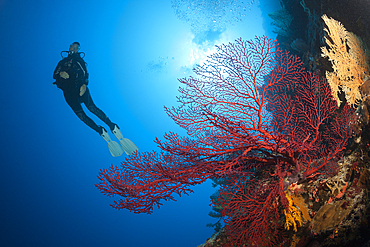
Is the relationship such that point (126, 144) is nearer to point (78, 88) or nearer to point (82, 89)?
point (82, 89)

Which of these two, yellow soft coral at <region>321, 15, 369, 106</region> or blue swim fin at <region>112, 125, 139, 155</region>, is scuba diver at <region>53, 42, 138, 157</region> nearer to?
blue swim fin at <region>112, 125, 139, 155</region>

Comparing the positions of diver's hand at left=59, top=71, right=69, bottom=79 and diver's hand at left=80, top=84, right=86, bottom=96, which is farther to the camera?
diver's hand at left=80, top=84, right=86, bottom=96

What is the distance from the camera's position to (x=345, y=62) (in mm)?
2486

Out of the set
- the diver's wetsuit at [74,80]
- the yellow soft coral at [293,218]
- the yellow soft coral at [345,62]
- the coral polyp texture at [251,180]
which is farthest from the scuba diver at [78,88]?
the yellow soft coral at [345,62]

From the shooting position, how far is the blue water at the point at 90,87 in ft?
24.6

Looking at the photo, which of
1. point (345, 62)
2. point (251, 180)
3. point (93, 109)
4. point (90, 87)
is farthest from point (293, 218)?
point (90, 87)

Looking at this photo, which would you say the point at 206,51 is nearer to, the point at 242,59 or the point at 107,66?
the point at 107,66

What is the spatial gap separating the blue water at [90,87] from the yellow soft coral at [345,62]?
19.1 feet

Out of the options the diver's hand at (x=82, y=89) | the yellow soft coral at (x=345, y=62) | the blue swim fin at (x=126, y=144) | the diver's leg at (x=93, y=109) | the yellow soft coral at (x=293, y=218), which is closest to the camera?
the yellow soft coral at (x=293, y=218)

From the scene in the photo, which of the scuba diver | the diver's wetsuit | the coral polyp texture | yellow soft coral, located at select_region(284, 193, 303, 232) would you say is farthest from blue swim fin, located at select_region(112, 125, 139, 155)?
yellow soft coral, located at select_region(284, 193, 303, 232)

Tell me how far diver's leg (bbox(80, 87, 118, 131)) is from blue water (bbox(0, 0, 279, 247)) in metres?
0.52

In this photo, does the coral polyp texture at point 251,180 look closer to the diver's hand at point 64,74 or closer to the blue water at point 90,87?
the diver's hand at point 64,74

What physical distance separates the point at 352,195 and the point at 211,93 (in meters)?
2.26

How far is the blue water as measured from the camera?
7512mm
